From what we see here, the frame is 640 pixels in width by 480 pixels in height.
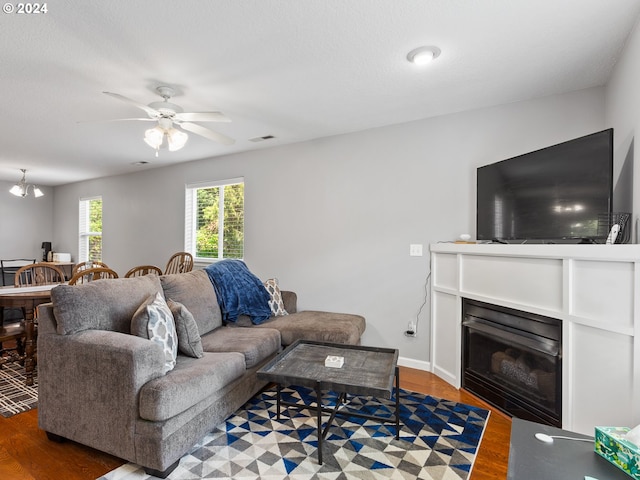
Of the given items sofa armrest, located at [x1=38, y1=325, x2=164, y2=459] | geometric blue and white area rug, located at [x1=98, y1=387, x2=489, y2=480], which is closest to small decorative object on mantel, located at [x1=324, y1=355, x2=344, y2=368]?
geometric blue and white area rug, located at [x1=98, y1=387, x2=489, y2=480]

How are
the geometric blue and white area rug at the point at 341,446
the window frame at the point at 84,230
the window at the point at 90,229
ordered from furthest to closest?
the window frame at the point at 84,230, the window at the point at 90,229, the geometric blue and white area rug at the point at 341,446

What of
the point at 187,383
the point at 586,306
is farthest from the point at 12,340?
the point at 586,306

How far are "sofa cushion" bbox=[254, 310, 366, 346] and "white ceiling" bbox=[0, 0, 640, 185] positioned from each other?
197 centimetres

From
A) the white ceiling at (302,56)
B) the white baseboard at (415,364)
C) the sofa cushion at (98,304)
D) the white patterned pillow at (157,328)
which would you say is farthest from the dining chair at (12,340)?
the white baseboard at (415,364)

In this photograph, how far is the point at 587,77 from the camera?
7.93 ft

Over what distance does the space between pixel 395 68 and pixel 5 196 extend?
8.16 metres

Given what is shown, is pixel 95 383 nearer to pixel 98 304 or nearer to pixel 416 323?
pixel 98 304

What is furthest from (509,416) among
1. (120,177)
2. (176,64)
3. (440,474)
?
(120,177)

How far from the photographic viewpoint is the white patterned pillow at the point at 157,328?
76.9 inches

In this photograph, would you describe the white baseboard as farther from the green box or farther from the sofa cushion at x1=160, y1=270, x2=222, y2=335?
the green box

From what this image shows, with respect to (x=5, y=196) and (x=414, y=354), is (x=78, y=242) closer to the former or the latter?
(x=5, y=196)

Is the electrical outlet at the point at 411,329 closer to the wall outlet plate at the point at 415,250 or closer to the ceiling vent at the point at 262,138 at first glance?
the wall outlet plate at the point at 415,250

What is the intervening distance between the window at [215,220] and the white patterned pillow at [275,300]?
1.08 meters

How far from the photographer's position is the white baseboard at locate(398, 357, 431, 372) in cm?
322
